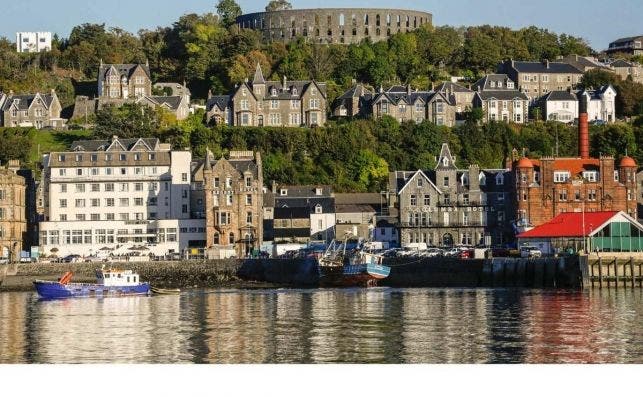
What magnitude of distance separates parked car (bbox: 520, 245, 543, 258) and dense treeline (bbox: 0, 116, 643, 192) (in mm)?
23541

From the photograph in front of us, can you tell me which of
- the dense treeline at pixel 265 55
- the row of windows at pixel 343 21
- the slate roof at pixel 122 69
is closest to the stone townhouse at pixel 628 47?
the dense treeline at pixel 265 55

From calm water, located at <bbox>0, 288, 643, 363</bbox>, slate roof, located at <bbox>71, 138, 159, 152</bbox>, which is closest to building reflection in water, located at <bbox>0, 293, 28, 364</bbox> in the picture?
calm water, located at <bbox>0, 288, 643, 363</bbox>

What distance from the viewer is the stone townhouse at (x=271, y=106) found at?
9650 cm

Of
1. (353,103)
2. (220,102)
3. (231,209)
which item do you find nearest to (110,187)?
(231,209)

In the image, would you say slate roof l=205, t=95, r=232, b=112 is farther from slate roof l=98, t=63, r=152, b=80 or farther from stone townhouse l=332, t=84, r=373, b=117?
slate roof l=98, t=63, r=152, b=80

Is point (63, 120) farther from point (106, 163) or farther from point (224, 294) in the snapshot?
point (224, 294)

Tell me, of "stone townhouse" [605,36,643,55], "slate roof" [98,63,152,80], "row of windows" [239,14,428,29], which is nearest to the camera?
"slate roof" [98,63,152,80]

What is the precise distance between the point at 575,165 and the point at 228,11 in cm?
5684

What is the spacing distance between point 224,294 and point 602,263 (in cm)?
1595

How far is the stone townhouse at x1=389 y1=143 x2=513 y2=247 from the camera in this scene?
7569cm

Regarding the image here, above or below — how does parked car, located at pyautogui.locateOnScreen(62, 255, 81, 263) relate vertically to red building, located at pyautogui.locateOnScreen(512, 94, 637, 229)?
below

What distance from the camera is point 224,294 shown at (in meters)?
60.2
